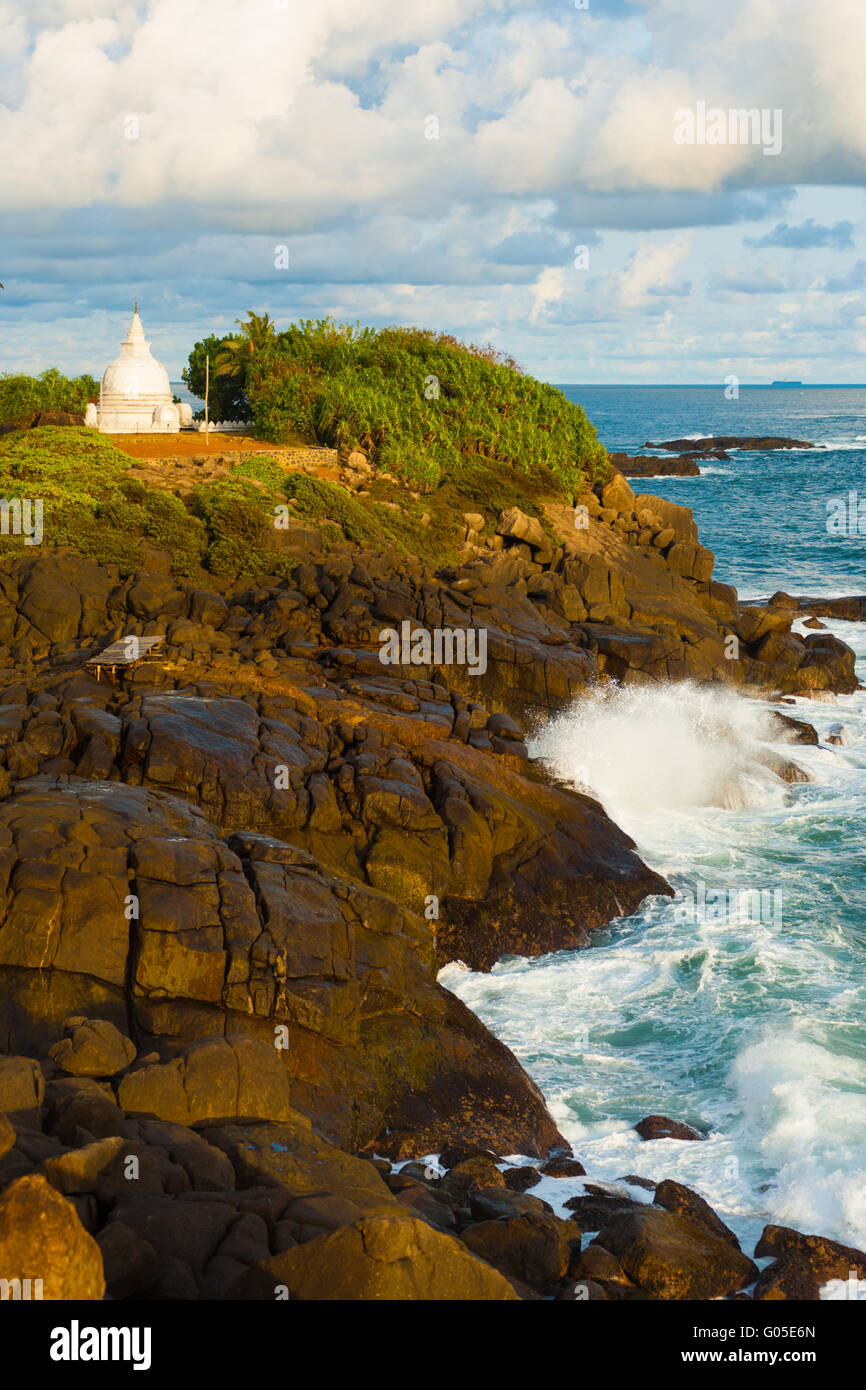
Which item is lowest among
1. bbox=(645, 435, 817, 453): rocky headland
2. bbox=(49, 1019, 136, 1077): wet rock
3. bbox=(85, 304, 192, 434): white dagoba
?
bbox=(49, 1019, 136, 1077): wet rock

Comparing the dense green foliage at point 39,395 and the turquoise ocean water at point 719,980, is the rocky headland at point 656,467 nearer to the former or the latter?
the dense green foliage at point 39,395

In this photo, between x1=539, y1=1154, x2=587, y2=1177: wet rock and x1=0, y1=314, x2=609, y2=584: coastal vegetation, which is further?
x1=0, y1=314, x2=609, y2=584: coastal vegetation

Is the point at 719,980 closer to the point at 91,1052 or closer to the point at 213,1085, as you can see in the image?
the point at 213,1085

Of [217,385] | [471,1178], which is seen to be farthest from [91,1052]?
[217,385]

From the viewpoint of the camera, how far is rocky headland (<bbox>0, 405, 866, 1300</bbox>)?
380 inches

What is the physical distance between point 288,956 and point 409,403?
39.3 m

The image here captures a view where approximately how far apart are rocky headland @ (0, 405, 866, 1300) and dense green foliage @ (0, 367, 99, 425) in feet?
88.8

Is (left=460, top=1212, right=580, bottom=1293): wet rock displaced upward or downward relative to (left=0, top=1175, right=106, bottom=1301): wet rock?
downward

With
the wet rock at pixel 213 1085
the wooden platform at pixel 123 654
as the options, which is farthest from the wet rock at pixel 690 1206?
the wooden platform at pixel 123 654

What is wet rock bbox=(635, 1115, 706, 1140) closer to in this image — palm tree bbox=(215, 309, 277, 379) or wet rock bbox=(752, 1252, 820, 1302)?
wet rock bbox=(752, 1252, 820, 1302)

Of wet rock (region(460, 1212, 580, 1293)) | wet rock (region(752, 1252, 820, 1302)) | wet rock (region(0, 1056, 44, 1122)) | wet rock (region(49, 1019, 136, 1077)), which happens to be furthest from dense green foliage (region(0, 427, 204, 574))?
wet rock (region(752, 1252, 820, 1302))

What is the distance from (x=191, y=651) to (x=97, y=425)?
93.4 feet

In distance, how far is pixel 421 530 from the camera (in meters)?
43.0

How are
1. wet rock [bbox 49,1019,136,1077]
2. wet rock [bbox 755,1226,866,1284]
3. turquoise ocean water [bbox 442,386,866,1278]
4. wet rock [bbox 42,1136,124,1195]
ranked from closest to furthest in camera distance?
wet rock [bbox 42,1136,124,1195] < wet rock [bbox 49,1019,136,1077] < wet rock [bbox 755,1226,866,1284] < turquoise ocean water [bbox 442,386,866,1278]
